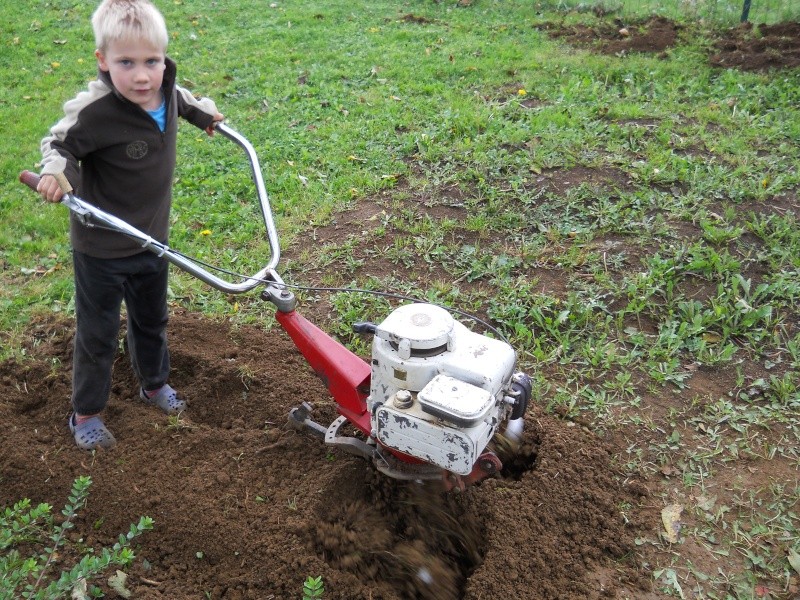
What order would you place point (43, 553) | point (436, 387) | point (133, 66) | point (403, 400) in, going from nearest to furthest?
point (436, 387) < point (403, 400) < point (133, 66) < point (43, 553)

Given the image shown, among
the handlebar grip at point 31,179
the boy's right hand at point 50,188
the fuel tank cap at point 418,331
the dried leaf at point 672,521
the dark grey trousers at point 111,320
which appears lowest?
the dried leaf at point 672,521

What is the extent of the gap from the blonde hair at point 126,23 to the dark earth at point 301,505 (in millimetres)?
1618

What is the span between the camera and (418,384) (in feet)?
8.08

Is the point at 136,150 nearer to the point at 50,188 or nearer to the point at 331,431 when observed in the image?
the point at 50,188

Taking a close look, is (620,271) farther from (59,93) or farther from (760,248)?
(59,93)

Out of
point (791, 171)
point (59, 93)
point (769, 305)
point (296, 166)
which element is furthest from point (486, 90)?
point (59, 93)

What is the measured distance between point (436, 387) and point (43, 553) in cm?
160

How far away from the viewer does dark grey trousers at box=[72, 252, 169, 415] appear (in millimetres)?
2869

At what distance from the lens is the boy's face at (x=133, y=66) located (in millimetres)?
2488

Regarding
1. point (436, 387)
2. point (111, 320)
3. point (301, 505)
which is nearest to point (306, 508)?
point (301, 505)

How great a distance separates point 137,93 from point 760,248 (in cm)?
344

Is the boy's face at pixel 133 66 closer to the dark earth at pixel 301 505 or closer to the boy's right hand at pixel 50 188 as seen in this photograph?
the boy's right hand at pixel 50 188

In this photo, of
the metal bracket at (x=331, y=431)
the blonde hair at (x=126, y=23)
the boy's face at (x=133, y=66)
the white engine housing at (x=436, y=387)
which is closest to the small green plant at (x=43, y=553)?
the metal bracket at (x=331, y=431)

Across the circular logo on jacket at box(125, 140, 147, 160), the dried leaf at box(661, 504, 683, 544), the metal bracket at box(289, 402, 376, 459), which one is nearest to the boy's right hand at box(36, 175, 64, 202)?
the circular logo on jacket at box(125, 140, 147, 160)
